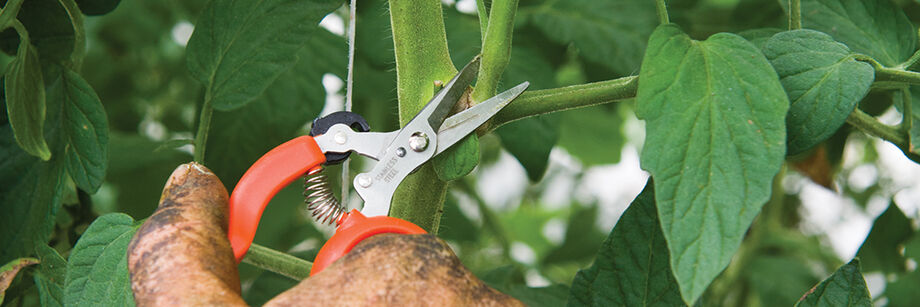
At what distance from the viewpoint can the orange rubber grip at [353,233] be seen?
0.39 meters

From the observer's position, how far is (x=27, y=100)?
503 mm

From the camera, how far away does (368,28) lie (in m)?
0.75

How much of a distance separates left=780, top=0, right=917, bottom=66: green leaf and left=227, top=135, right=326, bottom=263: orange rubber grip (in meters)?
0.33

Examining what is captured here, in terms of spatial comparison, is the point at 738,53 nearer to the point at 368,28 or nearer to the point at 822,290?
Answer: the point at 822,290

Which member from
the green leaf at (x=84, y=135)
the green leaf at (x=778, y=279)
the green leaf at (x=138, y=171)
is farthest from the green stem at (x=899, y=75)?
the green leaf at (x=138, y=171)

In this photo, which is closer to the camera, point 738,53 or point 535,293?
point 738,53

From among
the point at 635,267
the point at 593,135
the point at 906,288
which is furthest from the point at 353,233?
the point at 593,135

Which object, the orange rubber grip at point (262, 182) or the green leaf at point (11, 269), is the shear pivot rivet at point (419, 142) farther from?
the green leaf at point (11, 269)

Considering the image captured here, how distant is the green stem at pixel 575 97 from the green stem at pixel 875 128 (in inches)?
6.3

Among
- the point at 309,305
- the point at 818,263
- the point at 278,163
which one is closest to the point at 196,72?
the point at 278,163

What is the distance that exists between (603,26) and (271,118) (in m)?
0.31

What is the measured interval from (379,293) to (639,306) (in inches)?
6.9

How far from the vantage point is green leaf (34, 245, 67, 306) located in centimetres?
49

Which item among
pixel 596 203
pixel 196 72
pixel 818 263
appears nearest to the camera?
pixel 196 72
